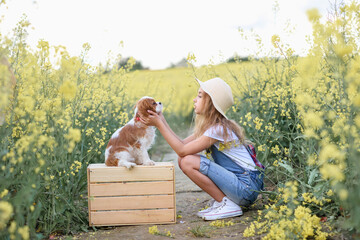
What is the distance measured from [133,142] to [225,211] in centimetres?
95

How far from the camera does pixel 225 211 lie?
318 cm

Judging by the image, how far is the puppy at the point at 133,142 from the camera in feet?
10.3

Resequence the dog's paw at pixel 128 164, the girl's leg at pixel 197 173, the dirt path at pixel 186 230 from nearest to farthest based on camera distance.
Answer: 1. the dirt path at pixel 186 230
2. the dog's paw at pixel 128 164
3. the girl's leg at pixel 197 173

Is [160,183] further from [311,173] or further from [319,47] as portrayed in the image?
[319,47]

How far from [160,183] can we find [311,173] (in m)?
1.16

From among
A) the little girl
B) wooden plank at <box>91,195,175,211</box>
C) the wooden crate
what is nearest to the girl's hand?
the little girl

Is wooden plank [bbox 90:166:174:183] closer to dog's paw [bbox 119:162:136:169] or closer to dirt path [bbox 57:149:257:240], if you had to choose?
dog's paw [bbox 119:162:136:169]

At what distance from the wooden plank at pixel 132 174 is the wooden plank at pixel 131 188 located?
4 centimetres

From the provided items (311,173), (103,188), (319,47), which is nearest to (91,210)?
(103,188)

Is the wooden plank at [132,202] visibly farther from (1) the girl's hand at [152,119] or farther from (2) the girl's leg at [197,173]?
(1) the girl's hand at [152,119]

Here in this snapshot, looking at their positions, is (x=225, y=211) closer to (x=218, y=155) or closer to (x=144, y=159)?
(x=218, y=155)

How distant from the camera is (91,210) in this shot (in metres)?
3.05

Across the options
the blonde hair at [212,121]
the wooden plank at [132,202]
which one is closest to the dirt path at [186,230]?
the wooden plank at [132,202]

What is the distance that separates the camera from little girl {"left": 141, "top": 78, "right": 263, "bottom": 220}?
3203 millimetres
